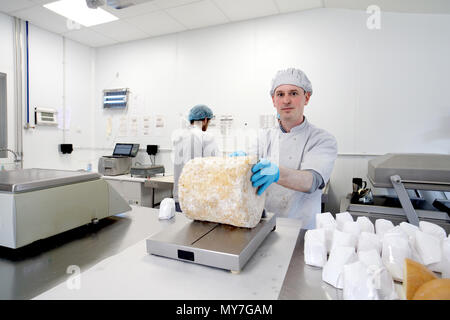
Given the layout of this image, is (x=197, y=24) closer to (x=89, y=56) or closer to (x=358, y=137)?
(x=89, y=56)

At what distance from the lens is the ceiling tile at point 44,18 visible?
296cm

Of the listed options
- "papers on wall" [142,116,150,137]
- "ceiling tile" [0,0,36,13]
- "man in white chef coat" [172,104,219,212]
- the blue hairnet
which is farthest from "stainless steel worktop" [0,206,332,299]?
"ceiling tile" [0,0,36,13]

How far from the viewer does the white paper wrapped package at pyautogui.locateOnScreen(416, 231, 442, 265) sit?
2.04 feet

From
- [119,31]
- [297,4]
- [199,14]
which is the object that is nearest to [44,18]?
[119,31]

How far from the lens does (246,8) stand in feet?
9.45

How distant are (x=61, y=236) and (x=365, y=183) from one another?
2.61m

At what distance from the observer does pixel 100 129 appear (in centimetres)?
412

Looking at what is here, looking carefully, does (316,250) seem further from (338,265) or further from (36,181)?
(36,181)

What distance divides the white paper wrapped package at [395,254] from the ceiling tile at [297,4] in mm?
2812

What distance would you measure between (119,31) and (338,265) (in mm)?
3939

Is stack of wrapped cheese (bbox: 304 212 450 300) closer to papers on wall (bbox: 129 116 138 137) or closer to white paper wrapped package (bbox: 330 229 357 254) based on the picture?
white paper wrapped package (bbox: 330 229 357 254)
